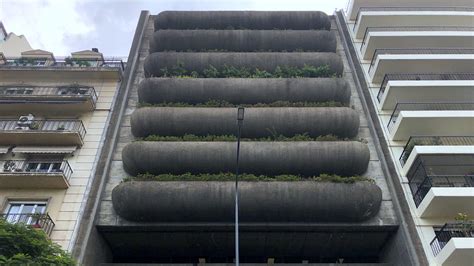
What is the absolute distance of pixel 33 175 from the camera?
20.8 metres

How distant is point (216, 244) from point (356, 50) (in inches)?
663

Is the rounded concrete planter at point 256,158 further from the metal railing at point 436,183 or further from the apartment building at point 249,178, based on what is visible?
the metal railing at point 436,183

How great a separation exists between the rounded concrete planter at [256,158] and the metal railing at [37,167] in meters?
2.87

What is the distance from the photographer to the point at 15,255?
12633 millimetres

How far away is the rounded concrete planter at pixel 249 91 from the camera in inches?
1014

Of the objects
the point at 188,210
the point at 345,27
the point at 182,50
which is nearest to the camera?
the point at 188,210

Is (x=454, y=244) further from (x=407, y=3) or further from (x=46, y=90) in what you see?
(x=46, y=90)

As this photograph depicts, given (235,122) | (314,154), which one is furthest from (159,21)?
(314,154)

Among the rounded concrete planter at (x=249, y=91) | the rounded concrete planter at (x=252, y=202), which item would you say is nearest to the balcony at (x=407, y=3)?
the rounded concrete planter at (x=249, y=91)

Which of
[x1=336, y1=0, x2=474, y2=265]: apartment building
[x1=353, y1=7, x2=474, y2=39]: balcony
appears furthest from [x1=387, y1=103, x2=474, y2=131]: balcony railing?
[x1=353, y1=7, x2=474, y2=39]: balcony

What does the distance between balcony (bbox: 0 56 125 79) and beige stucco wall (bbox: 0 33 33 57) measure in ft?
15.1

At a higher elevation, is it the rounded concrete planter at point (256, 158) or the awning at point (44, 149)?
the awning at point (44, 149)

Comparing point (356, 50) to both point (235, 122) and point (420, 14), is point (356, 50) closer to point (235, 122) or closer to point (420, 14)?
point (420, 14)

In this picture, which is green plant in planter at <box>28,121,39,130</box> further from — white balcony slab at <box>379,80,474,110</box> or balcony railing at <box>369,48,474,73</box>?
balcony railing at <box>369,48,474,73</box>
